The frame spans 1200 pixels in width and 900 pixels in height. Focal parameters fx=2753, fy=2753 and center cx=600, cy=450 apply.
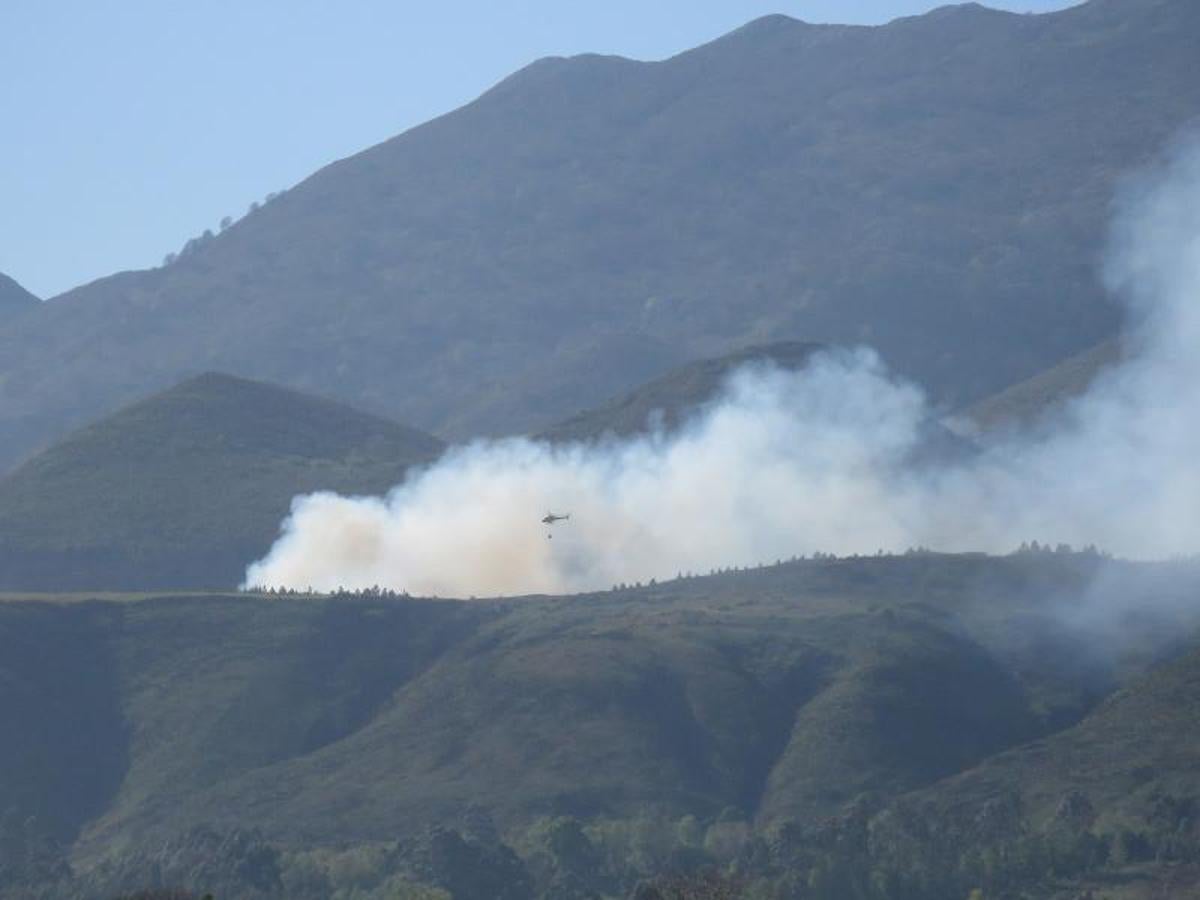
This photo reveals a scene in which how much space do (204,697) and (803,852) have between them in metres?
59.7

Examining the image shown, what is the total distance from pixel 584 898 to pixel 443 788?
31.4 metres

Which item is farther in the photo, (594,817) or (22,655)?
(22,655)

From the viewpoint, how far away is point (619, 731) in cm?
17825

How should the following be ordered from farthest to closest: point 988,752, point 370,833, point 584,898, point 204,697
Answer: point 204,697 → point 988,752 → point 370,833 → point 584,898

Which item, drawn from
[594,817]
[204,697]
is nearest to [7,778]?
[204,697]

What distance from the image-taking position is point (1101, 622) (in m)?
196

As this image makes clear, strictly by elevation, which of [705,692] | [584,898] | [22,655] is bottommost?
[584,898]

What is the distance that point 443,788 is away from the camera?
17225 cm

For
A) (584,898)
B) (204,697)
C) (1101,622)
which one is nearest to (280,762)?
(204,697)

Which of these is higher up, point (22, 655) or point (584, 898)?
point (22, 655)

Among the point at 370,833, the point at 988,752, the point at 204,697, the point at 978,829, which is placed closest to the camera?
the point at 978,829

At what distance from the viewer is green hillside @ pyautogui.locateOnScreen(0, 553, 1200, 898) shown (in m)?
166

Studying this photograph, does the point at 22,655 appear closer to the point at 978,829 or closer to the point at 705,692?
the point at 705,692

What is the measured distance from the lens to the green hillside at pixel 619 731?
6550 inches
